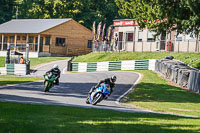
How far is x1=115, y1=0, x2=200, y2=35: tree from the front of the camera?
1053 inches

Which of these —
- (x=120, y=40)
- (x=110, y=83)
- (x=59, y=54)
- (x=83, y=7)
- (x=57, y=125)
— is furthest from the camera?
(x=83, y=7)

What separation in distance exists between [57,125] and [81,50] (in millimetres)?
55978

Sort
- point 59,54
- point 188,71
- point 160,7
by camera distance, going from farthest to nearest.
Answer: point 59,54, point 160,7, point 188,71

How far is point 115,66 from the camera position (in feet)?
132

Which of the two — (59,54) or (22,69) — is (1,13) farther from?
(22,69)

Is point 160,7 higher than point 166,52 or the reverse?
higher

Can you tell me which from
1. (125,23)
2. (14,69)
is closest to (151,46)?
(125,23)

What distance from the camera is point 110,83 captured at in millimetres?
16984

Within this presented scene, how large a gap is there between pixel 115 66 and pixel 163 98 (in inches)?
711

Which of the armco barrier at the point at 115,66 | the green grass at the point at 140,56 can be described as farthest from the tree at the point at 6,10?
the armco barrier at the point at 115,66

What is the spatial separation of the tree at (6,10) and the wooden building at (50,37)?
1287 centimetres

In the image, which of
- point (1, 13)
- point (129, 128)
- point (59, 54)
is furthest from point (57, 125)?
point (1, 13)

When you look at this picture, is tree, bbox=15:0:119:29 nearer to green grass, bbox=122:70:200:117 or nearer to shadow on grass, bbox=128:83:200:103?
green grass, bbox=122:70:200:117

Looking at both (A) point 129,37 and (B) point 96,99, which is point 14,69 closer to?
(A) point 129,37
